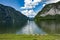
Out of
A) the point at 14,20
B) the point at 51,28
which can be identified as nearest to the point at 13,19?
the point at 14,20

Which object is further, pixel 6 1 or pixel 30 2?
pixel 6 1

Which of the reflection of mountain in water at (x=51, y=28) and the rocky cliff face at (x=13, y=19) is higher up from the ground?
the rocky cliff face at (x=13, y=19)

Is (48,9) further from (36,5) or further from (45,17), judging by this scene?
(36,5)

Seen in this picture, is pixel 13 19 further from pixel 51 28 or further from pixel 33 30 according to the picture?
pixel 33 30

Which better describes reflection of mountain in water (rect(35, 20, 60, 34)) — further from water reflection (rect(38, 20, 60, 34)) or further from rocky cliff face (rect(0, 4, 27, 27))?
rocky cliff face (rect(0, 4, 27, 27))

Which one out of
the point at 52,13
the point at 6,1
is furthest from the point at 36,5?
the point at 52,13

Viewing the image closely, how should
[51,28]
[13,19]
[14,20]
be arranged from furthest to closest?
[13,19], [14,20], [51,28]

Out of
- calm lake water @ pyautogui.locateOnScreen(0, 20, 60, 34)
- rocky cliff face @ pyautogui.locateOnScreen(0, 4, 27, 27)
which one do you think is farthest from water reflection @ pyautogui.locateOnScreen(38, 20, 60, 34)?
rocky cliff face @ pyautogui.locateOnScreen(0, 4, 27, 27)

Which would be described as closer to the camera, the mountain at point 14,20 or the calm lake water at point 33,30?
the calm lake water at point 33,30

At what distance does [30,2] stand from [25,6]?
11.5 feet

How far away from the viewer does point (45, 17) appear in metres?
115

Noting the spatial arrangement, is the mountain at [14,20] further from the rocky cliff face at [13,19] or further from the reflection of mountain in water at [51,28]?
the reflection of mountain in water at [51,28]

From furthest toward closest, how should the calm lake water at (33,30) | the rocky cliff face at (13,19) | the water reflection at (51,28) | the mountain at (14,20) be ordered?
1. the rocky cliff face at (13,19)
2. the mountain at (14,20)
3. the water reflection at (51,28)
4. the calm lake water at (33,30)

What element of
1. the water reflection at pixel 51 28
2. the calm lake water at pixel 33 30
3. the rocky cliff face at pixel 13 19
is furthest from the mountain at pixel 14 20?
the calm lake water at pixel 33 30
